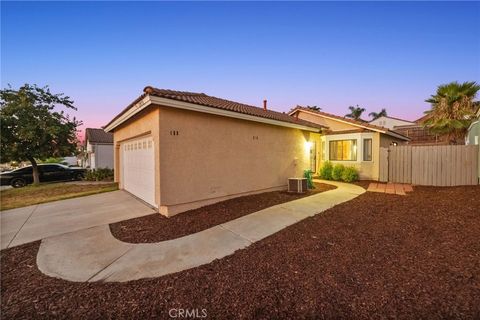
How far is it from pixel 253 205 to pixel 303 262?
3.44 m

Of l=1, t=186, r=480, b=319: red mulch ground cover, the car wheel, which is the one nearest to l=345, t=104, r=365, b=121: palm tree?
l=1, t=186, r=480, b=319: red mulch ground cover

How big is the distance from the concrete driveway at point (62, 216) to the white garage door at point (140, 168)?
1.40 feet

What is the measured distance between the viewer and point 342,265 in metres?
3.24

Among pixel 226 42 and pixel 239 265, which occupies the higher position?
pixel 226 42

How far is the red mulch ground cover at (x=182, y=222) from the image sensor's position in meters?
4.68

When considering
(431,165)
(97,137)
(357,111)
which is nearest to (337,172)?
(431,165)

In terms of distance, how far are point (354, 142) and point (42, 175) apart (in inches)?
831

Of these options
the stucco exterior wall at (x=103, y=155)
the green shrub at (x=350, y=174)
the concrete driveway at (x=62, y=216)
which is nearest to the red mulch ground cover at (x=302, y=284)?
the concrete driveway at (x=62, y=216)

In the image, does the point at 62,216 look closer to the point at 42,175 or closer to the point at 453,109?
the point at 42,175

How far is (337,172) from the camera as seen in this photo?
11.9m

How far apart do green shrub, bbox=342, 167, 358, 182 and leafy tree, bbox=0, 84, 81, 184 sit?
1821 cm

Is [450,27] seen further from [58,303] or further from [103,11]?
[58,303]

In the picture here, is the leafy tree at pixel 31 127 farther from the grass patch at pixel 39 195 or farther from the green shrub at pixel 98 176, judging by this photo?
the grass patch at pixel 39 195

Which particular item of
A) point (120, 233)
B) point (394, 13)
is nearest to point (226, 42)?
point (394, 13)
